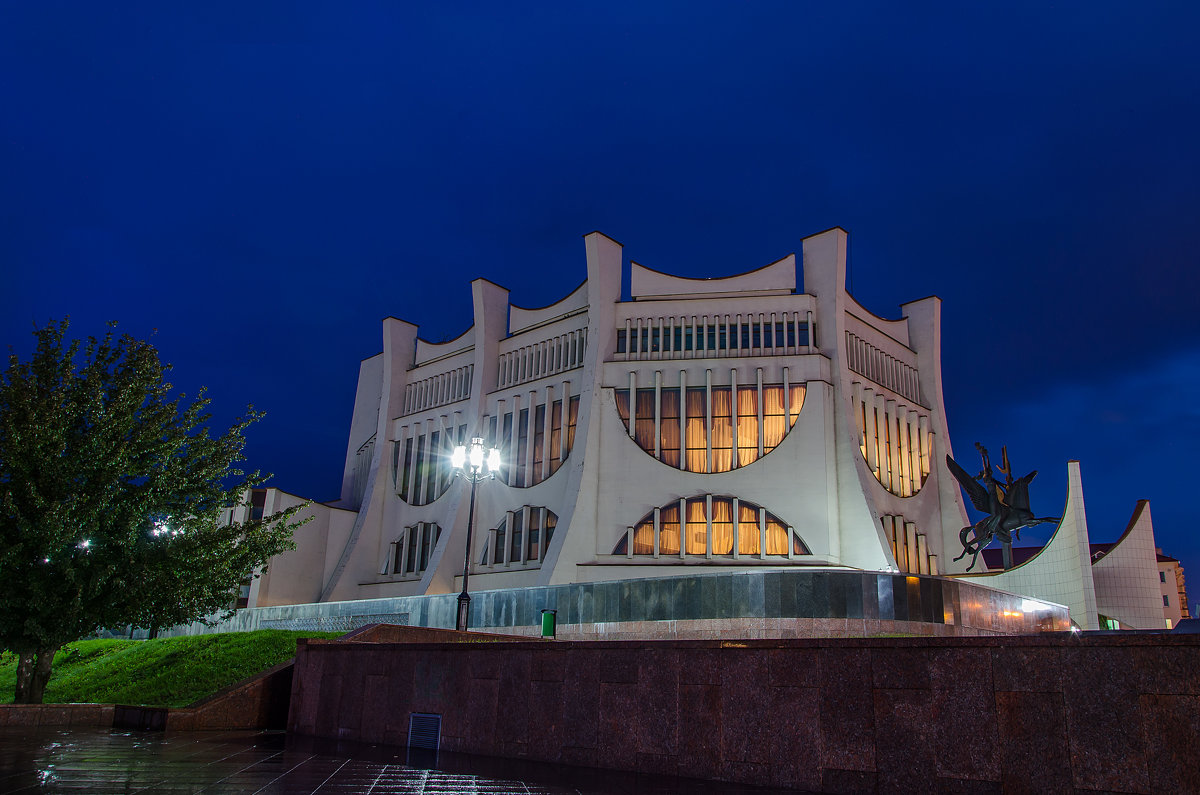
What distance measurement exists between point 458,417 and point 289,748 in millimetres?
30872

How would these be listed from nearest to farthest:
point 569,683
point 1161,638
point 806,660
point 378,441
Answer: point 1161,638 → point 806,660 → point 569,683 → point 378,441

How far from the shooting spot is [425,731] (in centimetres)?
1017

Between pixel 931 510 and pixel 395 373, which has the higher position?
pixel 395 373

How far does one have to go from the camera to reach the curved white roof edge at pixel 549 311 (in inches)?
1421

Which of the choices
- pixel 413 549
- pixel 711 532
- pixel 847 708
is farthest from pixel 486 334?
pixel 847 708

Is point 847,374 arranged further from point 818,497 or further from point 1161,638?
point 1161,638

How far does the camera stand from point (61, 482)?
1452 centimetres

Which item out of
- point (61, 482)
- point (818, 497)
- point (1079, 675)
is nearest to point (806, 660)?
point (1079, 675)

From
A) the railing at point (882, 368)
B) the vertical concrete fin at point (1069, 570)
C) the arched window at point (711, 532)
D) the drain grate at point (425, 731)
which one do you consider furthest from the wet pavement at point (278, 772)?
the railing at point (882, 368)

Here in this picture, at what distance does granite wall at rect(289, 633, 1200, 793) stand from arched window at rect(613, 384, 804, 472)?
2296cm

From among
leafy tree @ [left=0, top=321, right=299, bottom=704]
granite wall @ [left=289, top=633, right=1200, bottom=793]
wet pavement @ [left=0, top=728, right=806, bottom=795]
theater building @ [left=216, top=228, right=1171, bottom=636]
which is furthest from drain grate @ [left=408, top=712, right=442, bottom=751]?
theater building @ [left=216, top=228, right=1171, bottom=636]

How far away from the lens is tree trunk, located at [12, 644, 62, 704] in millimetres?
14789

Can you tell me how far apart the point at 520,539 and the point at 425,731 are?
986 inches

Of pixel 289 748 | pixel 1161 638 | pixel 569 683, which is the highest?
pixel 1161 638
